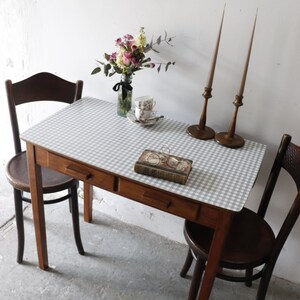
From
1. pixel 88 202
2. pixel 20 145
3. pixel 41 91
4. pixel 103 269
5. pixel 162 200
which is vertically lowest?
pixel 103 269

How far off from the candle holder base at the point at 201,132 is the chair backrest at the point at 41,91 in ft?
1.94

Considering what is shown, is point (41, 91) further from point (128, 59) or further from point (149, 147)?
point (149, 147)

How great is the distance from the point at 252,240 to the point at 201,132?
50 centimetres

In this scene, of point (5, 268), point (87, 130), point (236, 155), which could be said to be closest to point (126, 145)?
point (87, 130)

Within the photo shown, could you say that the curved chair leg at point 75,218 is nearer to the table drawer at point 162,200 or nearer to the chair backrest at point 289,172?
the table drawer at point 162,200

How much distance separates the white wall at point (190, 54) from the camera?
145 cm

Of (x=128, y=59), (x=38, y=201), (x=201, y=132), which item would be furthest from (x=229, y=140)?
(x=38, y=201)

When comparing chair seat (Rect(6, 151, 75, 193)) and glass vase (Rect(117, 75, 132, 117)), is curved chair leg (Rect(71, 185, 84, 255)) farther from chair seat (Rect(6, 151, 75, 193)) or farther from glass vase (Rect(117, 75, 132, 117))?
glass vase (Rect(117, 75, 132, 117))

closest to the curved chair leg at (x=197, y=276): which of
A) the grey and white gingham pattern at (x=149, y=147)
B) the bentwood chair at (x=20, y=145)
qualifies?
the grey and white gingham pattern at (x=149, y=147)

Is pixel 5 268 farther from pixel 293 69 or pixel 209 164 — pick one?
pixel 293 69

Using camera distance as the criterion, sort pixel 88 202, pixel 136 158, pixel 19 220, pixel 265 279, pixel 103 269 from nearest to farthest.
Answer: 1. pixel 136 158
2. pixel 265 279
3. pixel 19 220
4. pixel 103 269
5. pixel 88 202

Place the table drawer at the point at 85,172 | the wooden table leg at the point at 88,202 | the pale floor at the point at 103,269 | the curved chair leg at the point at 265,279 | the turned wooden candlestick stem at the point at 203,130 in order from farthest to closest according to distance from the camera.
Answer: the wooden table leg at the point at 88,202
the pale floor at the point at 103,269
the turned wooden candlestick stem at the point at 203,130
the curved chair leg at the point at 265,279
the table drawer at the point at 85,172

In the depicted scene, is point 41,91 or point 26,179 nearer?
point 26,179

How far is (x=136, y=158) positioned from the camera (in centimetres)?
134
